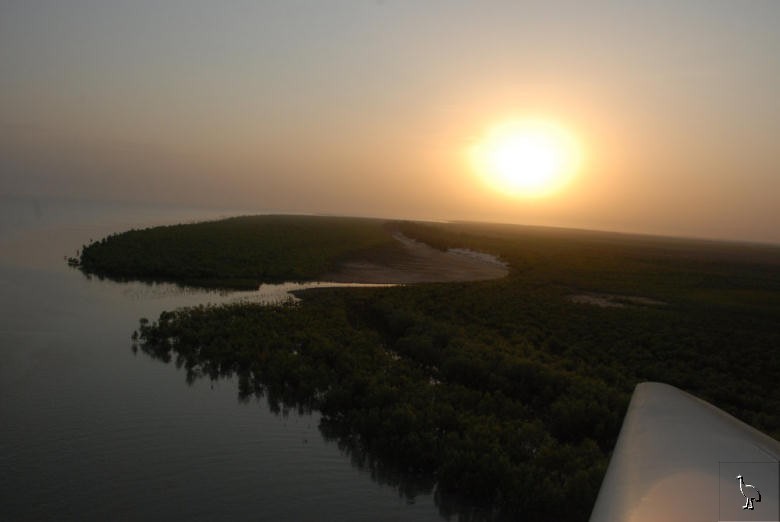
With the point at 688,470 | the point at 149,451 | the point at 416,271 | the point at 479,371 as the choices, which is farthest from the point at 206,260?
the point at 688,470

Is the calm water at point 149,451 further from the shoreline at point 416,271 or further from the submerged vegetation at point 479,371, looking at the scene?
the shoreline at point 416,271

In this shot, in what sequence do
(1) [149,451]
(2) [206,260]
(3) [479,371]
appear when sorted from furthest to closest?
(2) [206,260], (3) [479,371], (1) [149,451]

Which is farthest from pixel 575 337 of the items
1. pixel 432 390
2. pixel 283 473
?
pixel 283 473

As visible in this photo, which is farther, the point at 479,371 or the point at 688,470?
the point at 479,371

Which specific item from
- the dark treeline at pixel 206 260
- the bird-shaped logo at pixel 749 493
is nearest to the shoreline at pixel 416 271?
the dark treeline at pixel 206 260

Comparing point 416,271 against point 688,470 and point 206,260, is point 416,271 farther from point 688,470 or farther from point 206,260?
point 688,470

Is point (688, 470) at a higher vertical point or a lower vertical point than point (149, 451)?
higher

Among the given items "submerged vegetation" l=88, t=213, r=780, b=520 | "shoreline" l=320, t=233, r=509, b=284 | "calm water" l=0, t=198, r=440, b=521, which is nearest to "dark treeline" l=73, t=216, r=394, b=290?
"shoreline" l=320, t=233, r=509, b=284

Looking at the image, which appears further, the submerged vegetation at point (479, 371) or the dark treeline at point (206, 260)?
the dark treeline at point (206, 260)
